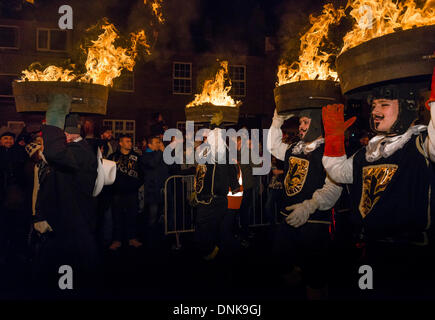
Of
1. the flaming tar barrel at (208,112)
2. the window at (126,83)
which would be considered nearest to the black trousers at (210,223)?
the flaming tar barrel at (208,112)

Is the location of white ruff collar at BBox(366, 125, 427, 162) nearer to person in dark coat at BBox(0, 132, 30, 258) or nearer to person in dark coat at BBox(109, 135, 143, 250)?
person in dark coat at BBox(109, 135, 143, 250)

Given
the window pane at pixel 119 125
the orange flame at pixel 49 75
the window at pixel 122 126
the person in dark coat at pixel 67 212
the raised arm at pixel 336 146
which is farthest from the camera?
the window pane at pixel 119 125

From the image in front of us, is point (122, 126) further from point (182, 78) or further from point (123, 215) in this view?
point (123, 215)

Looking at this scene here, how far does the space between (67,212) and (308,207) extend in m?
2.48

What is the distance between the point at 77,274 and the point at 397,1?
147 inches

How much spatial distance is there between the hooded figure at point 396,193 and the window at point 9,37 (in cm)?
2248

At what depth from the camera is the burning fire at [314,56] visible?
4699 mm

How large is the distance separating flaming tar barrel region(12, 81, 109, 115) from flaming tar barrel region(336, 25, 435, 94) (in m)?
2.63

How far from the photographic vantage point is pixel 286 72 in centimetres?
519

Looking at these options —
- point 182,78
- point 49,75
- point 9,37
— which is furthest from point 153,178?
point 9,37

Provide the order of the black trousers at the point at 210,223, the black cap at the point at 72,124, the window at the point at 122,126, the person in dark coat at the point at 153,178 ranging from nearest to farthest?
the black cap at the point at 72,124 → the black trousers at the point at 210,223 → the person in dark coat at the point at 153,178 → the window at the point at 122,126

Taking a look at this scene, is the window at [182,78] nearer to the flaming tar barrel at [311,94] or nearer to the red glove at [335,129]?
the flaming tar barrel at [311,94]

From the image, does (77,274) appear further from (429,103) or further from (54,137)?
(429,103)

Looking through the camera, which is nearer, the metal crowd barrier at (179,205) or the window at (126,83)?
the metal crowd barrier at (179,205)
